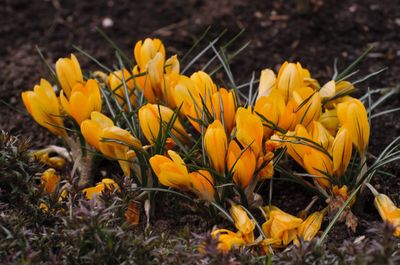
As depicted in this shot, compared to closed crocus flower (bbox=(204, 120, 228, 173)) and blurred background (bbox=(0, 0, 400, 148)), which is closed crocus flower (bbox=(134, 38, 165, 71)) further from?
blurred background (bbox=(0, 0, 400, 148))

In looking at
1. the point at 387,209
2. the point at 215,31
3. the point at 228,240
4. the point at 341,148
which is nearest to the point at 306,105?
the point at 341,148

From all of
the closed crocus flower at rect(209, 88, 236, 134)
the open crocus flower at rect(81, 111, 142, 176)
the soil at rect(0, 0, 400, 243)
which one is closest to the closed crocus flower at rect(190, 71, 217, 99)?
the closed crocus flower at rect(209, 88, 236, 134)

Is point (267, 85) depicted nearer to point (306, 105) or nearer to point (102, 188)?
point (306, 105)

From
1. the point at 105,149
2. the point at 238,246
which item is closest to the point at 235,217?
the point at 238,246

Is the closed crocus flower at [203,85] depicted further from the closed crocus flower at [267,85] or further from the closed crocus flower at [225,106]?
the closed crocus flower at [267,85]

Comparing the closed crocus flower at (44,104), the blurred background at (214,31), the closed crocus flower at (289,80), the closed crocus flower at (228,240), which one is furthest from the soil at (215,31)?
the closed crocus flower at (228,240)

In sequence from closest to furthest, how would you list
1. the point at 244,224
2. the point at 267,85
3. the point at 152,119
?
the point at 244,224, the point at 152,119, the point at 267,85
